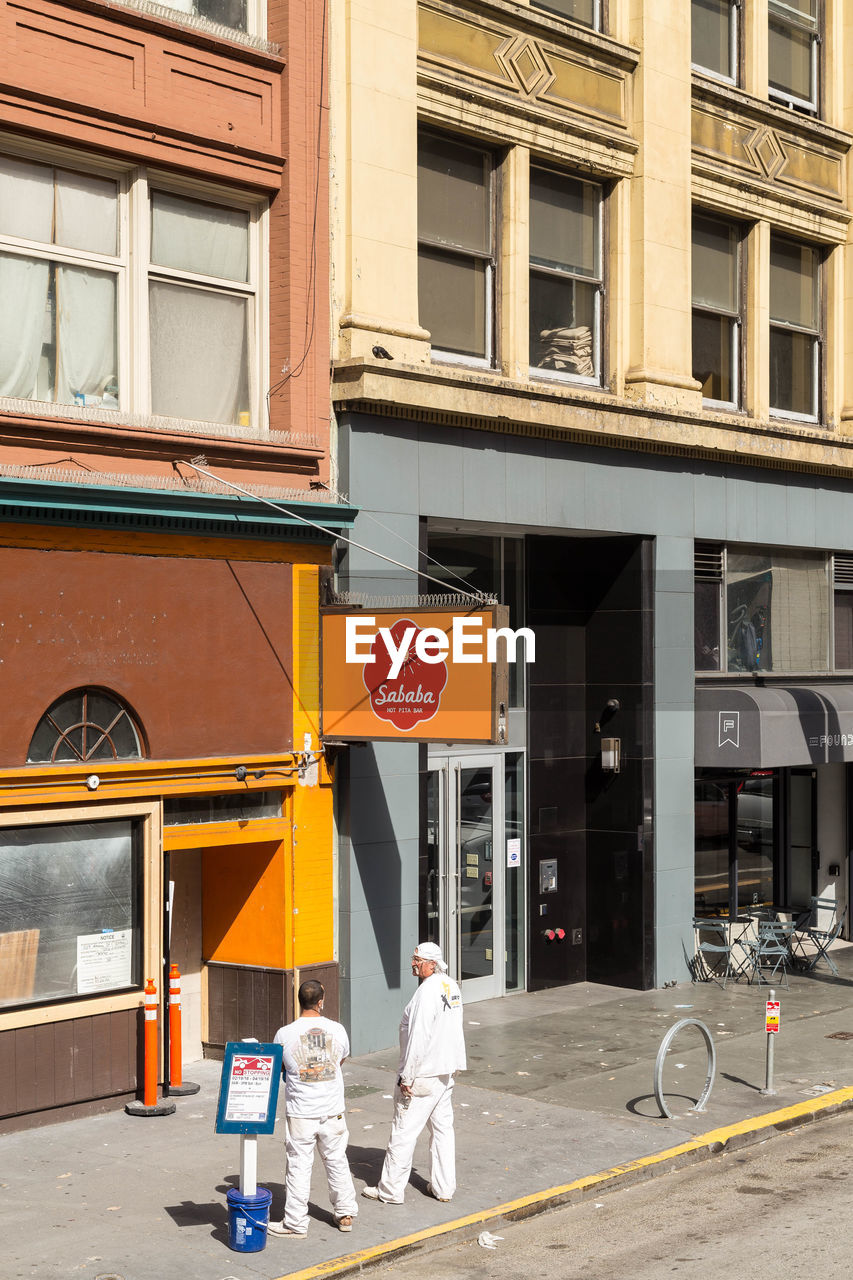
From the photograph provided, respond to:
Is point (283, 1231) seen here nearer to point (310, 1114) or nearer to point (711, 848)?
point (310, 1114)

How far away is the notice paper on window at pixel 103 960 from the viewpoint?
12.9 m

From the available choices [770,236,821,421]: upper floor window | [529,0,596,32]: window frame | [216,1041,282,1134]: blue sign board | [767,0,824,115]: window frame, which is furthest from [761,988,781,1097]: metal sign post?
[767,0,824,115]: window frame

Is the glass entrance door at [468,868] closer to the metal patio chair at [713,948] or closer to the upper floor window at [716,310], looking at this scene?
the metal patio chair at [713,948]

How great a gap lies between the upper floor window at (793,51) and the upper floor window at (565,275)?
4463 mm

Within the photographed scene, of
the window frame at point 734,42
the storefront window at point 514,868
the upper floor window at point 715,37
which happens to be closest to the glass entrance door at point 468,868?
the storefront window at point 514,868

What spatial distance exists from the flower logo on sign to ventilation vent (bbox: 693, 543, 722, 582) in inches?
258

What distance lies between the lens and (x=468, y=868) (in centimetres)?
1756

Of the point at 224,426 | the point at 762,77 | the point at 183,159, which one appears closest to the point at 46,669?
the point at 224,426

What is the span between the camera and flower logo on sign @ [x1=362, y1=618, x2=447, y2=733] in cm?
1359

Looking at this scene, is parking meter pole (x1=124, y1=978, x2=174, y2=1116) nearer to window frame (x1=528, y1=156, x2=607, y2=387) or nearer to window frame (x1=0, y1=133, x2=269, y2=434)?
window frame (x1=0, y1=133, x2=269, y2=434)

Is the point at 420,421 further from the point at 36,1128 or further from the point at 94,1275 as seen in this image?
the point at 94,1275

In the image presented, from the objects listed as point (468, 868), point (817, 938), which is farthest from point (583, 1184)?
point (817, 938)

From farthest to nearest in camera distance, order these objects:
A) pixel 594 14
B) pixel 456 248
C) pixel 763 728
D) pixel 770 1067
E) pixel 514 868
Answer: pixel 763 728
pixel 594 14
pixel 514 868
pixel 456 248
pixel 770 1067

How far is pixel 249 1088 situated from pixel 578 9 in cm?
1351
